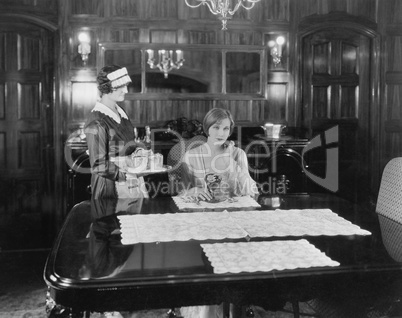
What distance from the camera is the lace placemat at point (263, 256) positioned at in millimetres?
2053

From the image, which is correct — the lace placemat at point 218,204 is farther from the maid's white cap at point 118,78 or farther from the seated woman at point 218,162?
the maid's white cap at point 118,78

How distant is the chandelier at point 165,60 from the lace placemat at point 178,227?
3.61 metres

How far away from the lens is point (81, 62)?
20.4 feet

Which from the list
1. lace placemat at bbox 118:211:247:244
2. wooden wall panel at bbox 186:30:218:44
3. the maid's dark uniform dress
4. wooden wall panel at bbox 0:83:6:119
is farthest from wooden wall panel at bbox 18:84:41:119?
lace placemat at bbox 118:211:247:244

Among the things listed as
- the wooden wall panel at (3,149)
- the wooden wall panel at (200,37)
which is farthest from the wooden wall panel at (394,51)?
the wooden wall panel at (3,149)

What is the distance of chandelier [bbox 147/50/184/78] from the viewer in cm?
632

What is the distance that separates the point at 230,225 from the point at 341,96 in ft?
14.9

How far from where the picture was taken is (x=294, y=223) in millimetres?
2809

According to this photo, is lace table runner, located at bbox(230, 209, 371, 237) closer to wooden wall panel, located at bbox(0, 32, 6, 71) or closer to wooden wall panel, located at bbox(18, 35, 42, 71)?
wooden wall panel, located at bbox(18, 35, 42, 71)

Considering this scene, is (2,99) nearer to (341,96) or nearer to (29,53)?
(29,53)

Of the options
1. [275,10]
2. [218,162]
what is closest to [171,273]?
[218,162]

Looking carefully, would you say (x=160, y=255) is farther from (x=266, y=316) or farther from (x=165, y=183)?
(x=165, y=183)

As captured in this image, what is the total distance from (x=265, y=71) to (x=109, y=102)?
9.54 feet

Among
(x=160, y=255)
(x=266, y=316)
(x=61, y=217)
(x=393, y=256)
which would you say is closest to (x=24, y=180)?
(x=61, y=217)
